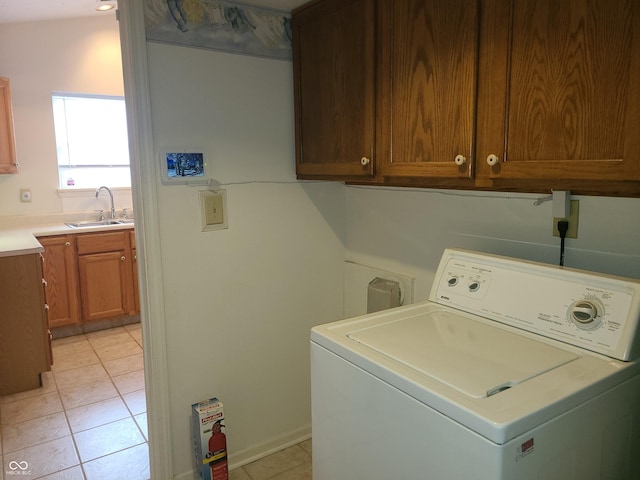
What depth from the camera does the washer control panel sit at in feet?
3.69

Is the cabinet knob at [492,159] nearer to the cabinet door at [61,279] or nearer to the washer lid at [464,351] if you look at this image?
the washer lid at [464,351]

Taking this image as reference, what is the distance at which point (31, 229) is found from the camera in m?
3.67

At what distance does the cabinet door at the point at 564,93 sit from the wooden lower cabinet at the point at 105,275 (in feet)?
10.7

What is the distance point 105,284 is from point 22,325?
0.98 m

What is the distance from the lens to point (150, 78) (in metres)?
1.76

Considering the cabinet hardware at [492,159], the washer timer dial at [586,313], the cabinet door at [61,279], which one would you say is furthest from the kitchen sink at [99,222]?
the washer timer dial at [586,313]

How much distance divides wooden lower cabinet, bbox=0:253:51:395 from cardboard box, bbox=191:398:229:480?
1.51 m

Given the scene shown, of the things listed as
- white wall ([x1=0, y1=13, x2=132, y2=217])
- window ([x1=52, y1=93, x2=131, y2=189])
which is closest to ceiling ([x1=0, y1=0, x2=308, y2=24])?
white wall ([x1=0, y1=13, x2=132, y2=217])

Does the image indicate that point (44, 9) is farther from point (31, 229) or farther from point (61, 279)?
point (61, 279)

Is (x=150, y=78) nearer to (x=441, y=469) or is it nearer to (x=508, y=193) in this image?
(x=508, y=193)

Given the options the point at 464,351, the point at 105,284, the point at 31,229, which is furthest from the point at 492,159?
the point at 31,229

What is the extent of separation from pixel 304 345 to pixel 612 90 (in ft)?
5.64

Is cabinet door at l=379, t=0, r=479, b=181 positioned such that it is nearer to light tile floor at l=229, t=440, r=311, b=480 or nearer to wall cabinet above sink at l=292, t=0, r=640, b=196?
wall cabinet above sink at l=292, t=0, r=640, b=196

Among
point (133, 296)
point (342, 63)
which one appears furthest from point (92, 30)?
point (342, 63)
